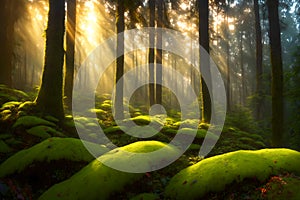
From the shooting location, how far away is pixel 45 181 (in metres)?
5.57

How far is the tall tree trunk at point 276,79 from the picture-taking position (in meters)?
9.88

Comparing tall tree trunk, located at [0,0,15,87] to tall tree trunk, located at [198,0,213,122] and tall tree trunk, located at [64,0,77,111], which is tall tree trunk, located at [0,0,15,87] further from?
tall tree trunk, located at [198,0,213,122]

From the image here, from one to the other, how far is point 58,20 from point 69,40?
4.59 meters

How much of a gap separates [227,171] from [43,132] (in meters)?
5.29

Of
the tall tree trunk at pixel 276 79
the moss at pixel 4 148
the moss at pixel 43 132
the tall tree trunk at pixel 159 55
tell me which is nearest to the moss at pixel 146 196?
the moss at pixel 4 148

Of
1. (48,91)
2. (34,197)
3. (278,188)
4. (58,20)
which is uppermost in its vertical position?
(58,20)

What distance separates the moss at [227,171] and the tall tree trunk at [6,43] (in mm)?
11568

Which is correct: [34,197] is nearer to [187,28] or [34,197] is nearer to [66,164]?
[66,164]

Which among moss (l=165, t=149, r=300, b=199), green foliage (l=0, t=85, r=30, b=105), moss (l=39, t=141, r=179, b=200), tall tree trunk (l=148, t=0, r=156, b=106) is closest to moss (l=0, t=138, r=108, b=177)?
moss (l=39, t=141, r=179, b=200)

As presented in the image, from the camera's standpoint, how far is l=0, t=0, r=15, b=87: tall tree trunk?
13.5 m

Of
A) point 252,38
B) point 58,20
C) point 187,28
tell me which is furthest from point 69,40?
point 252,38

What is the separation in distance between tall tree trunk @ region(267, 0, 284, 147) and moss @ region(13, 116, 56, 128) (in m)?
7.78

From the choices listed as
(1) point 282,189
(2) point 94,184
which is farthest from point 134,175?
(1) point 282,189

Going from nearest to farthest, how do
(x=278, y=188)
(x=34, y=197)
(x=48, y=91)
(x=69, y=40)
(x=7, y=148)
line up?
(x=278, y=188), (x=34, y=197), (x=7, y=148), (x=48, y=91), (x=69, y=40)
